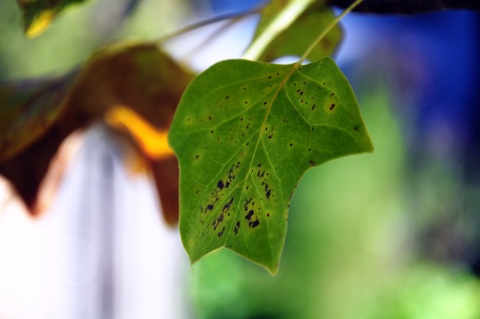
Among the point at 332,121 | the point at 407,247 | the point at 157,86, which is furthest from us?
the point at 157,86

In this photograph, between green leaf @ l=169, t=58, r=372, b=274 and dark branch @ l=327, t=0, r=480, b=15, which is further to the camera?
dark branch @ l=327, t=0, r=480, b=15

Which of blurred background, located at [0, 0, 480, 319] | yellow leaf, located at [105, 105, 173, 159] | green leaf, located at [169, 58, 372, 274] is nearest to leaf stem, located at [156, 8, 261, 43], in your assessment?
blurred background, located at [0, 0, 480, 319]

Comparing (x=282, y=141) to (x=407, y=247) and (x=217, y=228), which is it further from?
(x=407, y=247)

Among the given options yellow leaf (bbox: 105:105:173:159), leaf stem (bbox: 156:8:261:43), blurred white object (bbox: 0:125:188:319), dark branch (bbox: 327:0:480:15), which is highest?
dark branch (bbox: 327:0:480:15)

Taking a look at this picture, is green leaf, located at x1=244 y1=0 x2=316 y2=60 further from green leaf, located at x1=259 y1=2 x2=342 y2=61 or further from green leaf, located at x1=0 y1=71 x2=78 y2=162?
green leaf, located at x1=0 y1=71 x2=78 y2=162

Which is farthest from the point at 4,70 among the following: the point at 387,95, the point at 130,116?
the point at 387,95

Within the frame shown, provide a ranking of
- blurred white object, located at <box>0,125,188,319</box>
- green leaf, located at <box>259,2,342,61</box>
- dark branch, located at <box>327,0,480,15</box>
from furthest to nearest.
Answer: blurred white object, located at <box>0,125,188,319</box> < green leaf, located at <box>259,2,342,61</box> < dark branch, located at <box>327,0,480,15</box>

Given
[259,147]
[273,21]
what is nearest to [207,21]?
[273,21]

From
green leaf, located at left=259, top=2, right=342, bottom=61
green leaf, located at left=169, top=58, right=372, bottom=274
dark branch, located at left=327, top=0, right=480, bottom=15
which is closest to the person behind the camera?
green leaf, located at left=169, top=58, right=372, bottom=274
